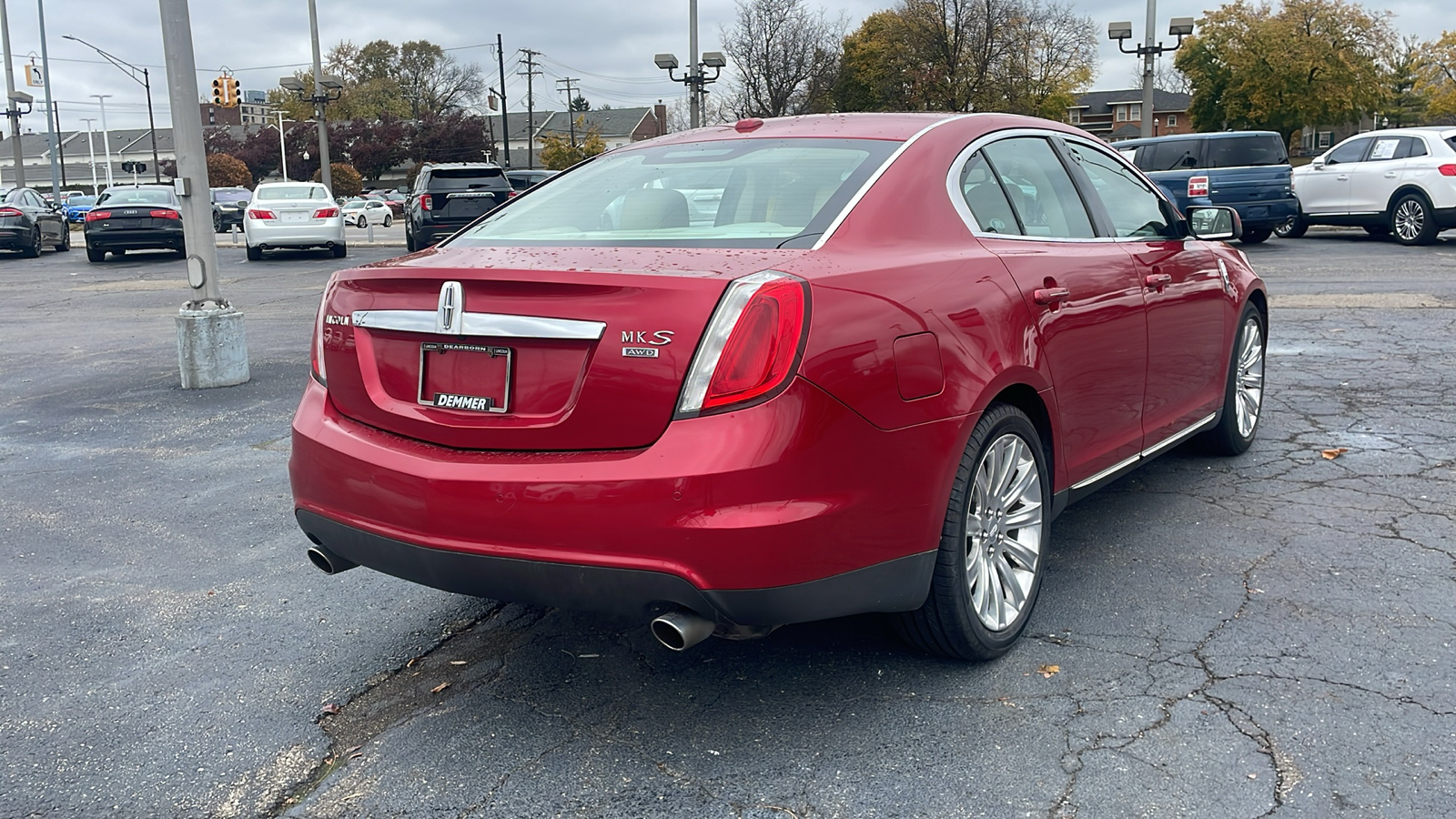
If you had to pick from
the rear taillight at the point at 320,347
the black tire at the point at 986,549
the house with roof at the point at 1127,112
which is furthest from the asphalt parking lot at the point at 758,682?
the house with roof at the point at 1127,112

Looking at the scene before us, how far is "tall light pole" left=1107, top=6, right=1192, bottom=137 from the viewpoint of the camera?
1148 inches

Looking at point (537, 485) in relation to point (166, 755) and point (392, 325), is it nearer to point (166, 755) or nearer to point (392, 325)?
A: point (392, 325)

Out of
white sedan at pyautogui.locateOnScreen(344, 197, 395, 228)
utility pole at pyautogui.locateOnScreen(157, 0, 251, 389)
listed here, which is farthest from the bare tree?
utility pole at pyautogui.locateOnScreen(157, 0, 251, 389)

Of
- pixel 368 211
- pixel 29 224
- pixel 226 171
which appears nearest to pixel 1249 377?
pixel 29 224

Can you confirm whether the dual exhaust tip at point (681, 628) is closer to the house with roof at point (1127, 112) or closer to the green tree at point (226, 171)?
the green tree at point (226, 171)

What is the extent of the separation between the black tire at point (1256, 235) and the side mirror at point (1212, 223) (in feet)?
48.9

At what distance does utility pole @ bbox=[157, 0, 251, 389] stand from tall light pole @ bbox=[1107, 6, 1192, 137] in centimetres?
2371

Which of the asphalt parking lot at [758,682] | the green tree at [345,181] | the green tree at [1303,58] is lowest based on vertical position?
the asphalt parking lot at [758,682]

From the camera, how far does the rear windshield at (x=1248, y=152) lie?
18.6 m

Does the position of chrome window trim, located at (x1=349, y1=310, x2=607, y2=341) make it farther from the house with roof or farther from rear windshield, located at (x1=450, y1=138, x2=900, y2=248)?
the house with roof

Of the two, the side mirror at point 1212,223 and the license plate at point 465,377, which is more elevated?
the side mirror at point 1212,223

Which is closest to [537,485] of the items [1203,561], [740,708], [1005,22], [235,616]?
[740,708]

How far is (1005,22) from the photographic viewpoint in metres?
54.8

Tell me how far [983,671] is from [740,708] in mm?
720
